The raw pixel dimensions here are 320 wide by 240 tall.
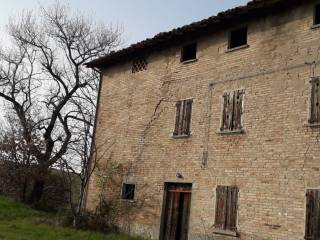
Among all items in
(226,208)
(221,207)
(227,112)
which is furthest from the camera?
(227,112)

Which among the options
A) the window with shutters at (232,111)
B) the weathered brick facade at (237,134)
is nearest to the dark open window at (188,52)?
the weathered brick facade at (237,134)

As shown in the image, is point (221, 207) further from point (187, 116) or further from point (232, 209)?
point (187, 116)

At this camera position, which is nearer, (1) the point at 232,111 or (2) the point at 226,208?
(2) the point at 226,208

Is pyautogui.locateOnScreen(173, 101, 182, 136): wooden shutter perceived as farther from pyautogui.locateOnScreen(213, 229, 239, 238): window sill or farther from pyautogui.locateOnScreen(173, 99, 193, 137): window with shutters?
pyautogui.locateOnScreen(213, 229, 239, 238): window sill

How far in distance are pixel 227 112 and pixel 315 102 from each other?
3011 mm

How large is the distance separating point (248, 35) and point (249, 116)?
2.73m

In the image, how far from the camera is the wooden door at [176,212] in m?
14.5

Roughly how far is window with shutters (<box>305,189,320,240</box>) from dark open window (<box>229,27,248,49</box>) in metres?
5.67

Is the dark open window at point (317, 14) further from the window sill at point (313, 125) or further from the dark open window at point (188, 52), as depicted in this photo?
the dark open window at point (188, 52)

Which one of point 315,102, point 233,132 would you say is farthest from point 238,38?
Result: point 315,102

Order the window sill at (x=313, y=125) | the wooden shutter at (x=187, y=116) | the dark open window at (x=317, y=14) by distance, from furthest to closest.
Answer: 1. the wooden shutter at (x=187, y=116)
2. the dark open window at (x=317, y=14)
3. the window sill at (x=313, y=125)

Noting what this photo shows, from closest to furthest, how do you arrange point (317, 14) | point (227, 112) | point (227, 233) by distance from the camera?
point (317, 14)
point (227, 233)
point (227, 112)

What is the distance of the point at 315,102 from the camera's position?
1141cm

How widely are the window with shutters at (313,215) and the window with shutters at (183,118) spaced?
5.07 m
